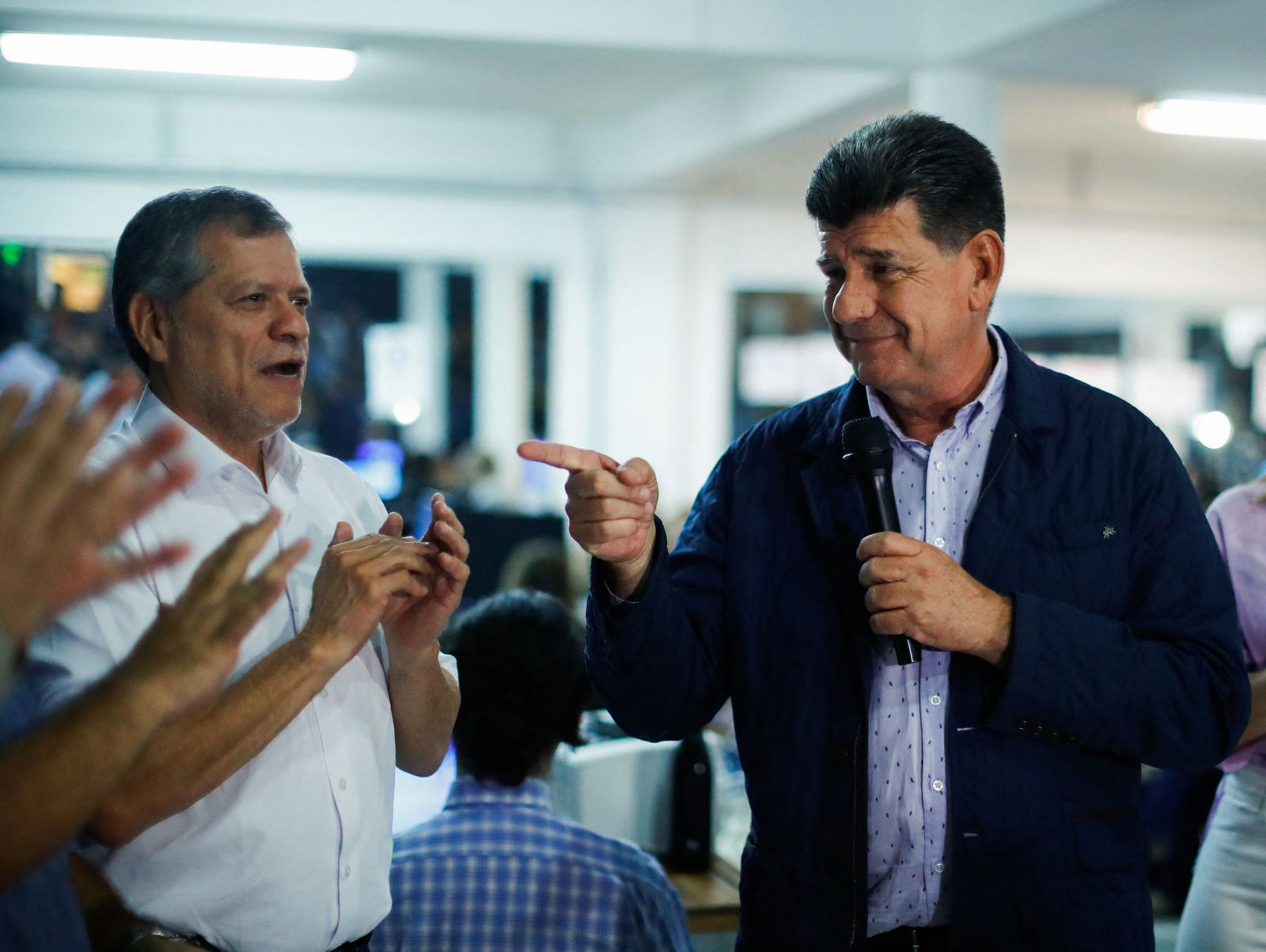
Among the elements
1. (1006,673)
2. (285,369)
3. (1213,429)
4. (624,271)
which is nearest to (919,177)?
(1006,673)

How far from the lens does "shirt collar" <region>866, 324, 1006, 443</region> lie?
65.6 inches

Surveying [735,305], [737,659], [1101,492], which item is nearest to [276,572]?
[737,659]

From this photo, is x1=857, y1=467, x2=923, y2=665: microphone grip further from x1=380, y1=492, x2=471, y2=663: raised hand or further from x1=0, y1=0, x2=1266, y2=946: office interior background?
x1=0, y1=0, x2=1266, y2=946: office interior background

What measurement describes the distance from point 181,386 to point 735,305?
6.66 m

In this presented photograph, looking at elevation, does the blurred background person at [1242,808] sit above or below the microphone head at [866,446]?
below

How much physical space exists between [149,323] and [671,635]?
840 millimetres

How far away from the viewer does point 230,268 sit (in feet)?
5.51

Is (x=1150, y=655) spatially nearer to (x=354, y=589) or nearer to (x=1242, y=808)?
(x=1242, y=808)

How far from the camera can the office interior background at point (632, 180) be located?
167 inches

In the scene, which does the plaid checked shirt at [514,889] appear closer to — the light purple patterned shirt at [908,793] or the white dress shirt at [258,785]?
the white dress shirt at [258,785]

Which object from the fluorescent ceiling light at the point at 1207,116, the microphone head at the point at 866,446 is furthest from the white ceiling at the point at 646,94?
the microphone head at the point at 866,446

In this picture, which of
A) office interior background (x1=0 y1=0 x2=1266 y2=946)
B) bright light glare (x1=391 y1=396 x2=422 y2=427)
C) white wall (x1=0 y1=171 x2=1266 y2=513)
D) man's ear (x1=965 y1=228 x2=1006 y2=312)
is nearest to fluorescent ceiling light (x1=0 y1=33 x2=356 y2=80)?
office interior background (x1=0 y1=0 x2=1266 y2=946)

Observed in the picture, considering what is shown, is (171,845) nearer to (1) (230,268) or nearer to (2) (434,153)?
(1) (230,268)

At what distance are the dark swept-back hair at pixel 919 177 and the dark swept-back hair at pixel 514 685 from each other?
89 cm
